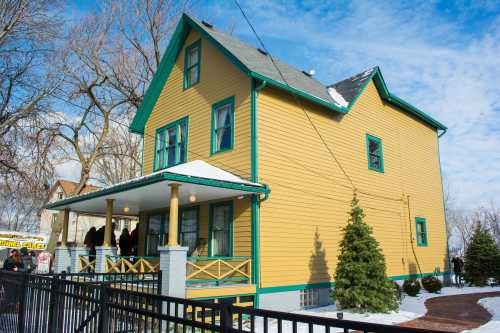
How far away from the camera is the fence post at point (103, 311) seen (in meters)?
4.99

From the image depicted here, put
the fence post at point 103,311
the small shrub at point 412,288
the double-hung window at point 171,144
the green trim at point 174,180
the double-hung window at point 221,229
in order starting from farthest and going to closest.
A: the double-hung window at point 171,144
the small shrub at point 412,288
the double-hung window at point 221,229
the green trim at point 174,180
the fence post at point 103,311

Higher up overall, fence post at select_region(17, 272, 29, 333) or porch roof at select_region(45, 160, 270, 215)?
porch roof at select_region(45, 160, 270, 215)

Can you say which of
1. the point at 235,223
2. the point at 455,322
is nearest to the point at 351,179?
the point at 235,223

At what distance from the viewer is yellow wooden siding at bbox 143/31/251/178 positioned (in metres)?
12.7

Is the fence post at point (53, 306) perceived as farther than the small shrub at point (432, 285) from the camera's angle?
No

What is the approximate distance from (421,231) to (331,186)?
271 inches

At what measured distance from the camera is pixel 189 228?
1402 centimetres

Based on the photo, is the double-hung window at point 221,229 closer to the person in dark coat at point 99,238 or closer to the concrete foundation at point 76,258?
the concrete foundation at point 76,258

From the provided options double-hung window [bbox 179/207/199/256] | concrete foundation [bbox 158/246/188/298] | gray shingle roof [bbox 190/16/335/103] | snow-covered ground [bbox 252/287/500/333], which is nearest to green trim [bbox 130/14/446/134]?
gray shingle roof [bbox 190/16/335/103]

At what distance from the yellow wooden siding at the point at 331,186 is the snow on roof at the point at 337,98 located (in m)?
0.47

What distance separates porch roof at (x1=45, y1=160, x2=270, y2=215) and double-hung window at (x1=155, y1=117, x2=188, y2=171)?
200cm

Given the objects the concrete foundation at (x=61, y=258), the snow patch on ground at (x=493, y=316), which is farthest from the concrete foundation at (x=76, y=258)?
the snow patch on ground at (x=493, y=316)

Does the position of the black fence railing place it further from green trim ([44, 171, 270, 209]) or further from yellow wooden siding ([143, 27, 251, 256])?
yellow wooden siding ([143, 27, 251, 256])

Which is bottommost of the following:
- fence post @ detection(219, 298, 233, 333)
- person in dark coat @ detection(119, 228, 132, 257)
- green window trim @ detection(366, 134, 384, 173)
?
fence post @ detection(219, 298, 233, 333)
